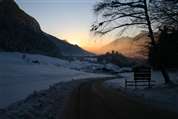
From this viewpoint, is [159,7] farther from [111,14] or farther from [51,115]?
[51,115]

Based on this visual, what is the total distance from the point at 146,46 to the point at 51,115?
21.8m

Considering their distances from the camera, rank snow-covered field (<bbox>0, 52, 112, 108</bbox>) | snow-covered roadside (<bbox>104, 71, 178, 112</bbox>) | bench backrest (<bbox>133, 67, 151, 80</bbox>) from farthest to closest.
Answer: bench backrest (<bbox>133, 67, 151, 80</bbox>) → snow-covered field (<bbox>0, 52, 112, 108</bbox>) → snow-covered roadside (<bbox>104, 71, 178, 112</bbox>)

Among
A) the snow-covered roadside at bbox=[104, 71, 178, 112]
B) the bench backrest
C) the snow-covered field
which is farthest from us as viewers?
the bench backrest

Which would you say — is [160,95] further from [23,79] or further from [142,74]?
[23,79]

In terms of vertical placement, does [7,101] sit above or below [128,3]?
below

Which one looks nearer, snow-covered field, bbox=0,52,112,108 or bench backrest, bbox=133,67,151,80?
snow-covered field, bbox=0,52,112,108

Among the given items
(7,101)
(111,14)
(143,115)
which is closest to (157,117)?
(143,115)

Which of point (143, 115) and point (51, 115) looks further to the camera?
point (51, 115)

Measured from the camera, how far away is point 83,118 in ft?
45.8

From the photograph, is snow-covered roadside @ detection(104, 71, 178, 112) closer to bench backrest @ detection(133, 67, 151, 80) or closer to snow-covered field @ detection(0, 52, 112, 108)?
bench backrest @ detection(133, 67, 151, 80)

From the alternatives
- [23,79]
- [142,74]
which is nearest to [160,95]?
[142,74]

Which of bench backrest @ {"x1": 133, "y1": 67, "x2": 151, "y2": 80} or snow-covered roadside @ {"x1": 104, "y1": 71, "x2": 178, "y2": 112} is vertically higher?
bench backrest @ {"x1": 133, "y1": 67, "x2": 151, "y2": 80}

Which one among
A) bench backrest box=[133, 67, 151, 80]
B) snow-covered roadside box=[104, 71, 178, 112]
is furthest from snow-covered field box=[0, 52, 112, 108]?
bench backrest box=[133, 67, 151, 80]

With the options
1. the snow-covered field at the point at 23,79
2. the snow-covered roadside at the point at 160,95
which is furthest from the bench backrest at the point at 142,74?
the snow-covered field at the point at 23,79
